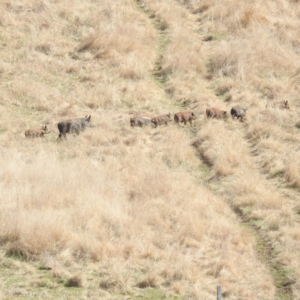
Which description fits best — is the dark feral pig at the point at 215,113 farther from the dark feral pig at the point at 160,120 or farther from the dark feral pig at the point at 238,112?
the dark feral pig at the point at 160,120

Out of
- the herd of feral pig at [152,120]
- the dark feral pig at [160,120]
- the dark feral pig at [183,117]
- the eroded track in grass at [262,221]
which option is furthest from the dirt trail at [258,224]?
the dark feral pig at [160,120]

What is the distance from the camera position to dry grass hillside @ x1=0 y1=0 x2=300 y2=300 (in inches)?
384

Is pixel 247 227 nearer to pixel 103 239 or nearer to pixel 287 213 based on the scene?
pixel 287 213

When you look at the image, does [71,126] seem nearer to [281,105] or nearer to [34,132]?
[34,132]

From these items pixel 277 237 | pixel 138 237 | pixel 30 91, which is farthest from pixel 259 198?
pixel 30 91

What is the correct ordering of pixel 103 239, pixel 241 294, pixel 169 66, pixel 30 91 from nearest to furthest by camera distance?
pixel 241 294 → pixel 103 239 → pixel 30 91 → pixel 169 66

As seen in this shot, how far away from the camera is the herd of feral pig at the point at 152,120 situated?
1709 centimetres

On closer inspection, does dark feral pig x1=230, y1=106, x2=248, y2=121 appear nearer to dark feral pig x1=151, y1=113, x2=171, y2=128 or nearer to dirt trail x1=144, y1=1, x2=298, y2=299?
dirt trail x1=144, y1=1, x2=298, y2=299

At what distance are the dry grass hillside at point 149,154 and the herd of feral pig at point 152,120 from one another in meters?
0.21

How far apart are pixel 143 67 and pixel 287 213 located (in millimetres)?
10420

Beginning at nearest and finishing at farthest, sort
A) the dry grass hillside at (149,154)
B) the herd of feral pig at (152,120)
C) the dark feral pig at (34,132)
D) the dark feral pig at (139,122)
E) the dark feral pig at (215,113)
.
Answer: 1. the dry grass hillside at (149,154)
2. the dark feral pig at (34,132)
3. the herd of feral pig at (152,120)
4. the dark feral pig at (139,122)
5. the dark feral pig at (215,113)

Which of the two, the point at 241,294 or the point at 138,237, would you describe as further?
the point at 138,237

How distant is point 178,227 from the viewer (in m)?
11.1

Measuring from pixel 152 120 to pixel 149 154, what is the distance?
204 cm
